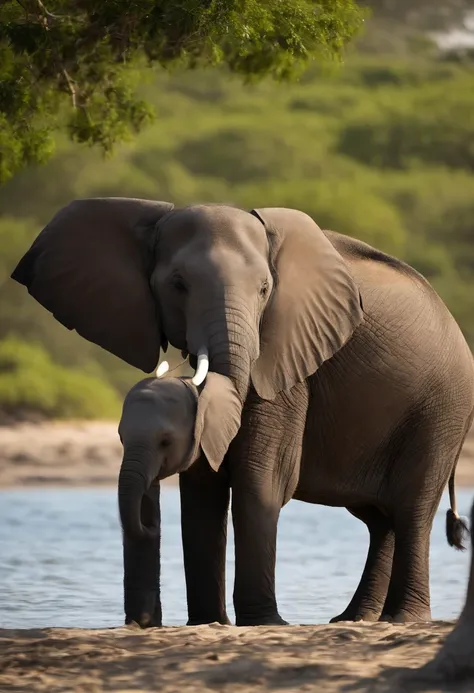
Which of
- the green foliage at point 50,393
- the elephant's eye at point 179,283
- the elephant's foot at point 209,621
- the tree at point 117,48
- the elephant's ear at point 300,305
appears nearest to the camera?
the elephant's eye at point 179,283

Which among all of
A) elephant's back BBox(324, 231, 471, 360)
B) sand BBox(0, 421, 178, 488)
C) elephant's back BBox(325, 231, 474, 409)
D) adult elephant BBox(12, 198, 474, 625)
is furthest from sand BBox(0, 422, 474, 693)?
sand BBox(0, 421, 178, 488)

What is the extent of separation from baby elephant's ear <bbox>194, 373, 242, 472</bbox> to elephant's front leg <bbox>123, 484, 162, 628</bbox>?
0.88 feet

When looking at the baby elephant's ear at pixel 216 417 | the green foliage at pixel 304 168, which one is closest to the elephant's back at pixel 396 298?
the baby elephant's ear at pixel 216 417

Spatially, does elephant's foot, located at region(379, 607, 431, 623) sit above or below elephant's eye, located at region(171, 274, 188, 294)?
below

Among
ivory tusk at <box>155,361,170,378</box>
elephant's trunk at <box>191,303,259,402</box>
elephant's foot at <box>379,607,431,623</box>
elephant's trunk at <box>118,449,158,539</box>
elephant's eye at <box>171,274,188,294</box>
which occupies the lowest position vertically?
elephant's foot at <box>379,607,431,623</box>

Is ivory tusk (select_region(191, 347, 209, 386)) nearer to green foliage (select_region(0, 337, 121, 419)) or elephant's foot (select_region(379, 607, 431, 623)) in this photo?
elephant's foot (select_region(379, 607, 431, 623))

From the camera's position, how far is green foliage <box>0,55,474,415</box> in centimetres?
3544

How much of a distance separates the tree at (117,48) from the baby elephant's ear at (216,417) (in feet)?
8.04

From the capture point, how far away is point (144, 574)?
22.2 ft

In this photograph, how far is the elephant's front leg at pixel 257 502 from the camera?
277 inches

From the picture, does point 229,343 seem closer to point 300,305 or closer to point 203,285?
point 203,285

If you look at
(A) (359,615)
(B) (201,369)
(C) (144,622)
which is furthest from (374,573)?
(B) (201,369)

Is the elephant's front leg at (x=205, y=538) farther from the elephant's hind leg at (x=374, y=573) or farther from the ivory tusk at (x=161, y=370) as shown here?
the elephant's hind leg at (x=374, y=573)

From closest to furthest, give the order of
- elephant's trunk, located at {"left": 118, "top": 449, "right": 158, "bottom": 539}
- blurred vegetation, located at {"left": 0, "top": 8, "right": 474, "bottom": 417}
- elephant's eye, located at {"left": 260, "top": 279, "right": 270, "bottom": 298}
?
elephant's trunk, located at {"left": 118, "top": 449, "right": 158, "bottom": 539}, elephant's eye, located at {"left": 260, "top": 279, "right": 270, "bottom": 298}, blurred vegetation, located at {"left": 0, "top": 8, "right": 474, "bottom": 417}
